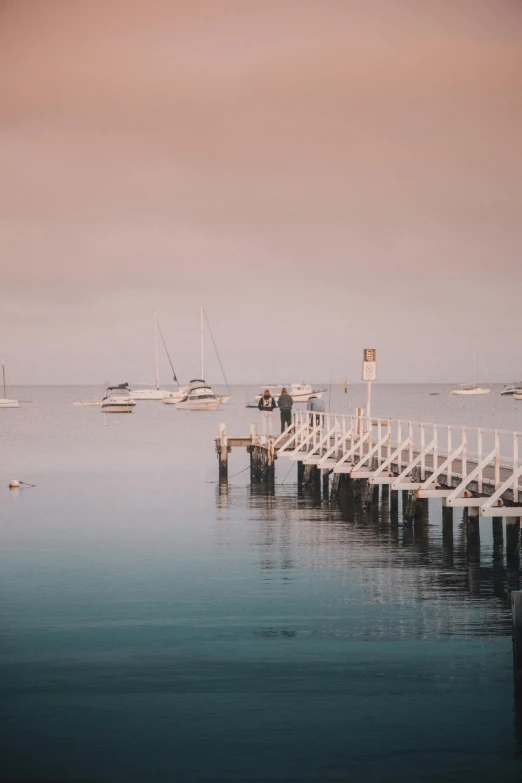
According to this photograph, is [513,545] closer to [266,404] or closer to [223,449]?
[266,404]

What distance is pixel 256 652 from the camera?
1544 cm

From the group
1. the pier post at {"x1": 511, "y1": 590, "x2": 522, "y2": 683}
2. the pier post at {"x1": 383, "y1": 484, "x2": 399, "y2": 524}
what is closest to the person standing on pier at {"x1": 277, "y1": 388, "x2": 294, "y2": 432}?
the pier post at {"x1": 383, "y1": 484, "x2": 399, "y2": 524}

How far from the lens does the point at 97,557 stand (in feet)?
80.4

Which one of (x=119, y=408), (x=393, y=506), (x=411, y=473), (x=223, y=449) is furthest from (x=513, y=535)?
(x=119, y=408)

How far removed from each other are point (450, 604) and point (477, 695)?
4923 millimetres

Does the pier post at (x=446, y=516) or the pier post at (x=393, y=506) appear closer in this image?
the pier post at (x=446, y=516)

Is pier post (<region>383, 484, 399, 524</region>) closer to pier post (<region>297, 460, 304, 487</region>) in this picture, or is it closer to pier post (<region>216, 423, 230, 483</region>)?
pier post (<region>297, 460, 304, 487</region>)

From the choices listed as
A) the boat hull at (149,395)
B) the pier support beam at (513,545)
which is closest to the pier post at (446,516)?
the pier support beam at (513,545)

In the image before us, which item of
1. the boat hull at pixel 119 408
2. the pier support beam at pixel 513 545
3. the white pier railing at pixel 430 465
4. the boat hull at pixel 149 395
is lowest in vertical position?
the pier support beam at pixel 513 545

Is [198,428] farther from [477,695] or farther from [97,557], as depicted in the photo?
[477,695]

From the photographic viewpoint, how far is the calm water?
11.7m

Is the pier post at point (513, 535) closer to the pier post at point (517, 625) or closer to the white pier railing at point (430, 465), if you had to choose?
the white pier railing at point (430, 465)

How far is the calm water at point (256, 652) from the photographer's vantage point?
11.7 m

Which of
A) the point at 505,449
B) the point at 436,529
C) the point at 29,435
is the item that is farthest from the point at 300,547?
the point at 29,435
